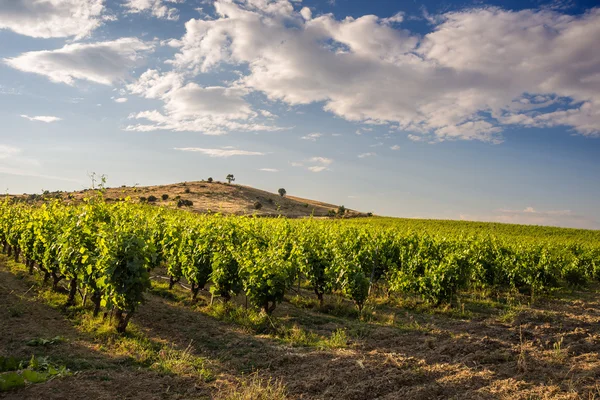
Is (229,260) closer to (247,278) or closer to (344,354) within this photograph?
(247,278)

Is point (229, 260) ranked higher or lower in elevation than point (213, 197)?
lower

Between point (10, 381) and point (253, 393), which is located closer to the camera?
point (10, 381)

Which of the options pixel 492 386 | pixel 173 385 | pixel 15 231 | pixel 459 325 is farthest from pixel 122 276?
pixel 15 231

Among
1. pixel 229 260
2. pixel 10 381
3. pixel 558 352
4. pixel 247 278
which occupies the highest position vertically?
pixel 229 260

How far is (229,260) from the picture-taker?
1183 cm

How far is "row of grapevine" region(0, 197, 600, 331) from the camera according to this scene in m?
9.82

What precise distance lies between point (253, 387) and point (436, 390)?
3.21 m

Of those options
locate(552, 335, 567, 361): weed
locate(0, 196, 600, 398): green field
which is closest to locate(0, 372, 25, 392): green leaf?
locate(0, 196, 600, 398): green field

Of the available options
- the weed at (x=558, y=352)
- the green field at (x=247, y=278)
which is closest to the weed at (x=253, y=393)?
the green field at (x=247, y=278)

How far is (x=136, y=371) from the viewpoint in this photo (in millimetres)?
7414

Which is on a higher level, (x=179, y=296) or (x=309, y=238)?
(x=309, y=238)

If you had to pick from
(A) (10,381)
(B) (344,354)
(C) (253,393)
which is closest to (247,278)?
(B) (344,354)

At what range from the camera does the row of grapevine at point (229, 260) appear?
9.82 metres

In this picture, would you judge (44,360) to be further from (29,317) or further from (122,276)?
(29,317)
